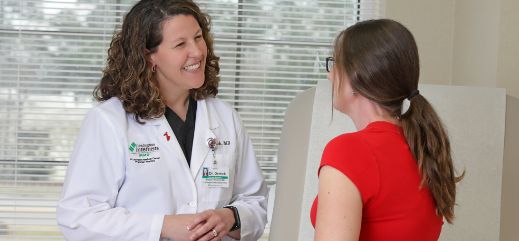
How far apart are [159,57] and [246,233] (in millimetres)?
556

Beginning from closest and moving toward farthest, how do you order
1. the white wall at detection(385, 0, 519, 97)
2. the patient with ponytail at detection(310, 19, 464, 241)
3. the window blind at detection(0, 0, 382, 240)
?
the patient with ponytail at detection(310, 19, 464, 241) → the white wall at detection(385, 0, 519, 97) → the window blind at detection(0, 0, 382, 240)

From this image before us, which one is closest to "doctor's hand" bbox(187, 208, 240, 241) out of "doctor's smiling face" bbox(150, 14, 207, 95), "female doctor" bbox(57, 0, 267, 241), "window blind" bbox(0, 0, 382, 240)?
"female doctor" bbox(57, 0, 267, 241)

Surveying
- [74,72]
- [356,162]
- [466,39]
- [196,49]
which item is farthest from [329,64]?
[74,72]

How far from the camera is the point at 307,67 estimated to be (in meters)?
3.81

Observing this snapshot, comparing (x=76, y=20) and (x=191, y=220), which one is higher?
(x=76, y=20)

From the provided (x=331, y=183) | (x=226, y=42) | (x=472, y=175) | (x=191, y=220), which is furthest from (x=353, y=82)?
(x=226, y=42)

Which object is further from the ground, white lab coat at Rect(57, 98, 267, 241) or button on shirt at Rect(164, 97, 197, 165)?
button on shirt at Rect(164, 97, 197, 165)

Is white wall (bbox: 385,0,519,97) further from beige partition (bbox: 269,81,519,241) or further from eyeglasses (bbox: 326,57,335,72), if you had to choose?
eyeglasses (bbox: 326,57,335,72)

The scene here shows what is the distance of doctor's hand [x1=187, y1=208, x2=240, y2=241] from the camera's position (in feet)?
6.31

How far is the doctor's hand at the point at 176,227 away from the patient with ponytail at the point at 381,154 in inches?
26.2

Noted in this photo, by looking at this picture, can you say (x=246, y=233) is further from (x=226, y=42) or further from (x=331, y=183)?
(x=226, y=42)

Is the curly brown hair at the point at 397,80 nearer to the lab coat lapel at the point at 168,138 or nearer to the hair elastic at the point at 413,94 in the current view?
the hair elastic at the point at 413,94

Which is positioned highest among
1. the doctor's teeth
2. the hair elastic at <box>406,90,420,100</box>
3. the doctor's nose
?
the doctor's nose

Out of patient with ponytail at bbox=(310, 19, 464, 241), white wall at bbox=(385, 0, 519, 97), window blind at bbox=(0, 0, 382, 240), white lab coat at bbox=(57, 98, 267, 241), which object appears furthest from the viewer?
window blind at bbox=(0, 0, 382, 240)
